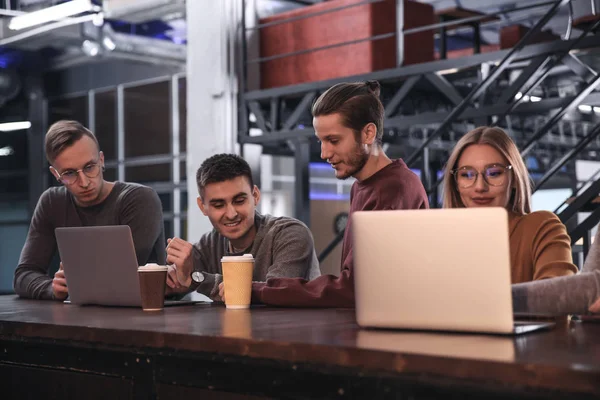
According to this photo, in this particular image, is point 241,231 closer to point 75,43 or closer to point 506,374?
point 506,374

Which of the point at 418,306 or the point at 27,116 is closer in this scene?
the point at 418,306

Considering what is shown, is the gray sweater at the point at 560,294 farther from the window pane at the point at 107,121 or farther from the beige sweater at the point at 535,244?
the window pane at the point at 107,121

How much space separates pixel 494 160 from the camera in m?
2.30

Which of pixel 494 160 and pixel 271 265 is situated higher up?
pixel 494 160

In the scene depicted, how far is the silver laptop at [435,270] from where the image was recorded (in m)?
1.49

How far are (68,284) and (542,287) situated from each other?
148 cm

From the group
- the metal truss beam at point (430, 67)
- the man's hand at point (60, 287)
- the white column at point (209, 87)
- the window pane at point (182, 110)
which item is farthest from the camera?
the window pane at point (182, 110)

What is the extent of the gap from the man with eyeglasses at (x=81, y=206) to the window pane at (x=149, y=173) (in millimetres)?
Result: 9342

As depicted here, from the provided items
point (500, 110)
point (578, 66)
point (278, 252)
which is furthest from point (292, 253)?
point (578, 66)

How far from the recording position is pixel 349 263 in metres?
2.36

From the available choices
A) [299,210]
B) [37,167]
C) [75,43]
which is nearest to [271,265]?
[299,210]

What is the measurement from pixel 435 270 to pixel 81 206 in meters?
1.88

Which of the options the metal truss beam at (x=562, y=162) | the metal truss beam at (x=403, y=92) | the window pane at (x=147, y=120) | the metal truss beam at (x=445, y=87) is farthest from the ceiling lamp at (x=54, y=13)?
the metal truss beam at (x=562, y=162)

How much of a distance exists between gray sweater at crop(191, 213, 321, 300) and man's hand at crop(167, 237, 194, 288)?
52 millimetres
